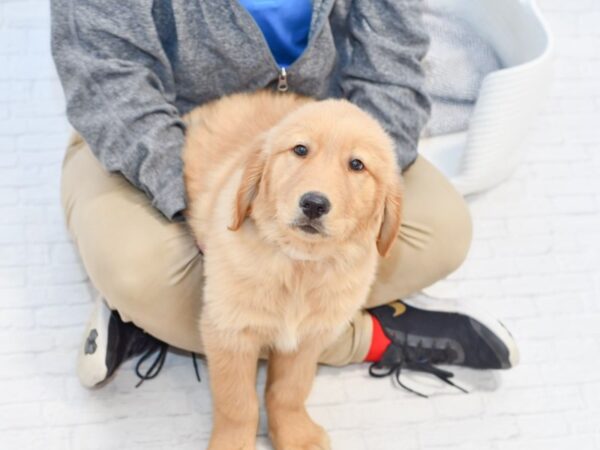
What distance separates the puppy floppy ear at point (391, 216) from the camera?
1.33 meters

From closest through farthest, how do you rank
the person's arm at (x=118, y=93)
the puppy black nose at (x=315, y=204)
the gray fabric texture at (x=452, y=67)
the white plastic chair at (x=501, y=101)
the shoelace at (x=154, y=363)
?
1. the puppy black nose at (x=315, y=204)
2. the person's arm at (x=118, y=93)
3. the shoelace at (x=154, y=363)
4. the white plastic chair at (x=501, y=101)
5. the gray fabric texture at (x=452, y=67)

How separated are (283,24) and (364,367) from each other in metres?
0.77

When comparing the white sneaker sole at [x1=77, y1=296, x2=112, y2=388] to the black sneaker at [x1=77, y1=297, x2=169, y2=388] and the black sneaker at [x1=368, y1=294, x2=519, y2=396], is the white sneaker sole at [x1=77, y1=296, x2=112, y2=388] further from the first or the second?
the black sneaker at [x1=368, y1=294, x2=519, y2=396]

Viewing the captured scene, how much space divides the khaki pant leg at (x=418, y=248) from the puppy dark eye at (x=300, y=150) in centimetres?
47

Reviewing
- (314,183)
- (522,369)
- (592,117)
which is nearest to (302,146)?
(314,183)

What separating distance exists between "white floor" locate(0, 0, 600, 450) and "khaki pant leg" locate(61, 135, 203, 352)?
0.77ft

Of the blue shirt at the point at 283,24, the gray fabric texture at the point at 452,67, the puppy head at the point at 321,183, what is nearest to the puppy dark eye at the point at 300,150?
the puppy head at the point at 321,183

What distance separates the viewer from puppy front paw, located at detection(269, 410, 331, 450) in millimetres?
1613

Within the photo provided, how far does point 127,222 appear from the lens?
1.58 metres

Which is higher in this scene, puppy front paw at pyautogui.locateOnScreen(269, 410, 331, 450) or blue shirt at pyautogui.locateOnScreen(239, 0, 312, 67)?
blue shirt at pyautogui.locateOnScreen(239, 0, 312, 67)

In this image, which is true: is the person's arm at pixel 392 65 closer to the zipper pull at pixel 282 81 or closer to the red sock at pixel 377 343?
the zipper pull at pixel 282 81

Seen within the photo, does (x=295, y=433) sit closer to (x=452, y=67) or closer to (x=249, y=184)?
(x=249, y=184)

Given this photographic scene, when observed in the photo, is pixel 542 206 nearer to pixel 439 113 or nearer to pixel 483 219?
pixel 483 219

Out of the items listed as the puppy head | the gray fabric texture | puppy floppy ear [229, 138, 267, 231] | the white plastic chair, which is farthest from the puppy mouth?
the gray fabric texture
